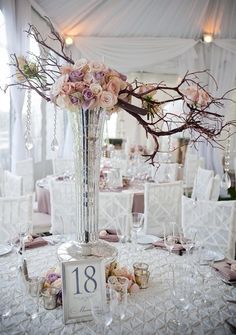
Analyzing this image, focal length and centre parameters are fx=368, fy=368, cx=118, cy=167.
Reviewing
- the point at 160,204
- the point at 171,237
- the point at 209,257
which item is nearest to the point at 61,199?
the point at 160,204

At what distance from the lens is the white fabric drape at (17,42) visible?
4.32 meters

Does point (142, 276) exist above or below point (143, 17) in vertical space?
below

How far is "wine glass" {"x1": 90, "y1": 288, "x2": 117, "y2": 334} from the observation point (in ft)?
3.97

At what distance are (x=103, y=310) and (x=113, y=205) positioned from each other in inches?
50.8

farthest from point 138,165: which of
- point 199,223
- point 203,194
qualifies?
point 199,223

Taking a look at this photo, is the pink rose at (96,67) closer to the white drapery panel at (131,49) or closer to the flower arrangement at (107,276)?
the flower arrangement at (107,276)

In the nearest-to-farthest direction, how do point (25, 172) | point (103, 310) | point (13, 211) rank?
1. point (103, 310)
2. point (13, 211)
3. point (25, 172)

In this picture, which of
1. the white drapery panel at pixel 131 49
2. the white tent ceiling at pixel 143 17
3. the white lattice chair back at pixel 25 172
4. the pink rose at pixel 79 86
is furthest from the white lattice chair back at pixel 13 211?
the white drapery panel at pixel 131 49

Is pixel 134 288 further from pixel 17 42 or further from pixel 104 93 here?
pixel 17 42

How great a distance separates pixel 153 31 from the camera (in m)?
6.11

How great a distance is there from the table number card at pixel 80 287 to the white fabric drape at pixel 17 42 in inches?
138

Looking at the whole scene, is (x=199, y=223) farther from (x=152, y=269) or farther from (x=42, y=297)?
(x=42, y=297)

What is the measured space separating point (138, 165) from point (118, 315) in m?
3.26

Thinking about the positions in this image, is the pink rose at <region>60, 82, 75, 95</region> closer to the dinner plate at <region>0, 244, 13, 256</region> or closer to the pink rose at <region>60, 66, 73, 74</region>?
the pink rose at <region>60, 66, 73, 74</region>
